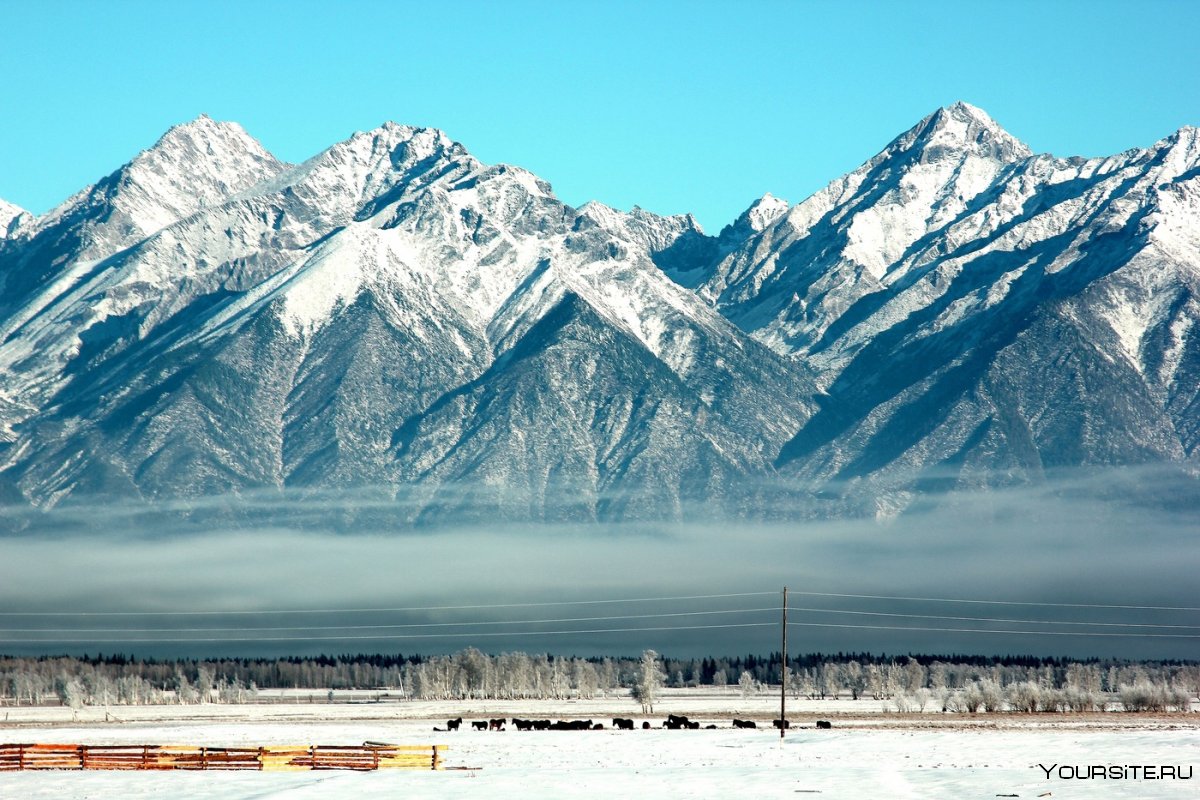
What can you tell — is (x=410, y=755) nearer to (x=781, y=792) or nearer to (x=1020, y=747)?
(x=781, y=792)

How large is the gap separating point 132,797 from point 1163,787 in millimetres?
63582

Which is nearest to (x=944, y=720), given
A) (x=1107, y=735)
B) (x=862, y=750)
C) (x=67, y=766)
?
(x=1107, y=735)

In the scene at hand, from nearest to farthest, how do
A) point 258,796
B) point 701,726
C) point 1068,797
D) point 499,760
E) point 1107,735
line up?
point 1068,797, point 258,796, point 499,760, point 1107,735, point 701,726

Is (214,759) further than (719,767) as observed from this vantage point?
Yes

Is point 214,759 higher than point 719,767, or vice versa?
point 214,759

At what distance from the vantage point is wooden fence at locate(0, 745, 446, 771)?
12825cm

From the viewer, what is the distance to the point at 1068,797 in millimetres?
103062

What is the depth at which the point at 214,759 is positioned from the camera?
12912 cm

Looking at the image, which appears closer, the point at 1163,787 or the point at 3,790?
the point at 1163,787

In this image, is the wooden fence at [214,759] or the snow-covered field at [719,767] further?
the wooden fence at [214,759]

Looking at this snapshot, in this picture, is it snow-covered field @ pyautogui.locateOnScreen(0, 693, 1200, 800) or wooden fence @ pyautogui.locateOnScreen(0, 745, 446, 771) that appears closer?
snow-covered field @ pyautogui.locateOnScreen(0, 693, 1200, 800)

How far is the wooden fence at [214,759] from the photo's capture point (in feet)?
421

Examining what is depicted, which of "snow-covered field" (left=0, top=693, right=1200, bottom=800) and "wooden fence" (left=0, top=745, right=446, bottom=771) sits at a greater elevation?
"wooden fence" (left=0, top=745, right=446, bottom=771)

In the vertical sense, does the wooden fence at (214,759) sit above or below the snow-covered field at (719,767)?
above
